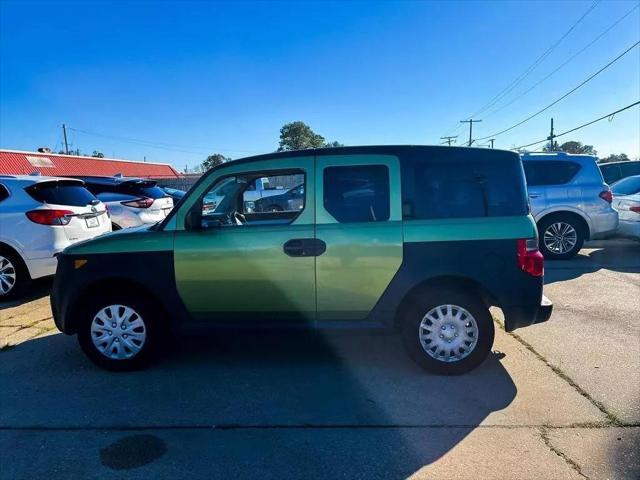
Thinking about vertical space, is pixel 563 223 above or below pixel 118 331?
above

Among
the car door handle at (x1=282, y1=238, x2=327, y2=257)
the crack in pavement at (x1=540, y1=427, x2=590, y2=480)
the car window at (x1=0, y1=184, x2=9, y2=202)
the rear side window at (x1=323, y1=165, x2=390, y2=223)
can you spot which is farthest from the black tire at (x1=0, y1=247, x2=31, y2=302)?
the crack in pavement at (x1=540, y1=427, x2=590, y2=480)

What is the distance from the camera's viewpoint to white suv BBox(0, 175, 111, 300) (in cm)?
634

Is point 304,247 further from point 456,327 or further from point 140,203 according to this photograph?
point 140,203

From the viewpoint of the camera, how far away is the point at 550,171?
8820 mm

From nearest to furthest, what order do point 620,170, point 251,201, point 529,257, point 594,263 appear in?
point 529,257
point 251,201
point 594,263
point 620,170

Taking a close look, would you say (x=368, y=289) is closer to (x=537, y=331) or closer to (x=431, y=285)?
(x=431, y=285)

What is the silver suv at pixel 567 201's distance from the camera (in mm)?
8617

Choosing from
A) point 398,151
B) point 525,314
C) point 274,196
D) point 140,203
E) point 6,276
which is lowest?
point 525,314

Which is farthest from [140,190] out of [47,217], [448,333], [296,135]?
[296,135]

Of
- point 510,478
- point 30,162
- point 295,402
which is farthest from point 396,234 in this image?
point 30,162

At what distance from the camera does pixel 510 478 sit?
269cm

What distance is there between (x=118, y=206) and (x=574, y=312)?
8310mm

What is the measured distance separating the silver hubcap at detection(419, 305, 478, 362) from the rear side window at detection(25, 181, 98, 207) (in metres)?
5.47

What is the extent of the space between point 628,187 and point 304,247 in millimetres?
9331
